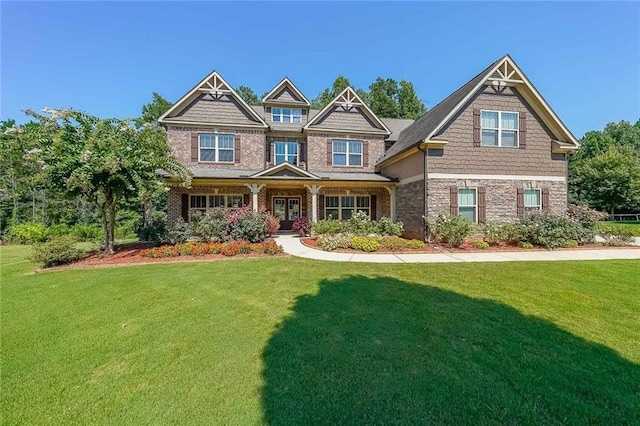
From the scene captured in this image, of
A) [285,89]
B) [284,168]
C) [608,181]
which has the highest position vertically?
[285,89]

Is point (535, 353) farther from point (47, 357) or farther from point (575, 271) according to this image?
point (47, 357)

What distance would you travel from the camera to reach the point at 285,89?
1788 centimetres

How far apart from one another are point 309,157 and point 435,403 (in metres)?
15.4

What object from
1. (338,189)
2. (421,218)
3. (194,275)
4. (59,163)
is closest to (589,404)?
(194,275)

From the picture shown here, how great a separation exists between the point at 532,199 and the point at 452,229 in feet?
18.8

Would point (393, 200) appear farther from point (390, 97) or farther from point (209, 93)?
point (390, 97)

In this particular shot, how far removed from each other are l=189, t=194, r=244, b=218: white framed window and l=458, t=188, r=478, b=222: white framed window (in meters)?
11.7

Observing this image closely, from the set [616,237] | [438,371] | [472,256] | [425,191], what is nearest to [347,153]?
[425,191]

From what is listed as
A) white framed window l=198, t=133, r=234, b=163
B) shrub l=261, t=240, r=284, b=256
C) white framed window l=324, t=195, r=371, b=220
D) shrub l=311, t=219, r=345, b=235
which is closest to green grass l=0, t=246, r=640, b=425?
shrub l=261, t=240, r=284, b=256

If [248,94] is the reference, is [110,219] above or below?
below

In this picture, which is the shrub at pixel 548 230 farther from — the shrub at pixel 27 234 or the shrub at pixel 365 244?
the shrub at pixel 27 234

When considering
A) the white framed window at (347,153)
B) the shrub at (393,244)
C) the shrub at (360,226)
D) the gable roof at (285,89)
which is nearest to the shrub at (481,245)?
the shrub at (393,244)

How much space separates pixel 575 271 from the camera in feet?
22.8

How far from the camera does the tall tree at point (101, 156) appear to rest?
8.66 metres
